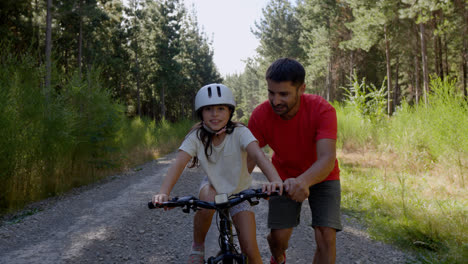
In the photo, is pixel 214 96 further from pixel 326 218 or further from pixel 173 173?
pixel 326 218

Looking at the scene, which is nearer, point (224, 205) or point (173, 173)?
→ point (224, 205)

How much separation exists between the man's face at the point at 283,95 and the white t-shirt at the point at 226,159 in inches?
13.5

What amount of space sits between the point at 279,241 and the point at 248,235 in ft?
2.57

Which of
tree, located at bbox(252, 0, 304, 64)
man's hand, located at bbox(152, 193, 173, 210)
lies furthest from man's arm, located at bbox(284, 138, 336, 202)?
tree, located at bbox(252, 0, 304, 64)

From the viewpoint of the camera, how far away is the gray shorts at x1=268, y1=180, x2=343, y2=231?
9.68 feet

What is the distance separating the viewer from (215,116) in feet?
9.34

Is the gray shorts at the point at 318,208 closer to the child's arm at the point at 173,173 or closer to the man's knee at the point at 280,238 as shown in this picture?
the man's knee at the point at 280,238

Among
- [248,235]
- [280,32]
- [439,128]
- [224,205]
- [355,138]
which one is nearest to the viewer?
[224,205]

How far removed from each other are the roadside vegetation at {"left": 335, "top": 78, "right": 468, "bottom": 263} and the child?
9.31 feet

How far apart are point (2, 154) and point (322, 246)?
729 centimetres

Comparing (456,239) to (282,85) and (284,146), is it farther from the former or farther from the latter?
→ (282,85)

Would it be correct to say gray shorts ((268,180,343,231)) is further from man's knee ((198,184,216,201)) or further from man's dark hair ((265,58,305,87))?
man's dark hair ((265,58,305,87))

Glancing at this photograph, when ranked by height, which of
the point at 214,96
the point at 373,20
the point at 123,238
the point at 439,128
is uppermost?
the point at 373,20

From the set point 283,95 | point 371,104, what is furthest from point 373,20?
point 283,95
